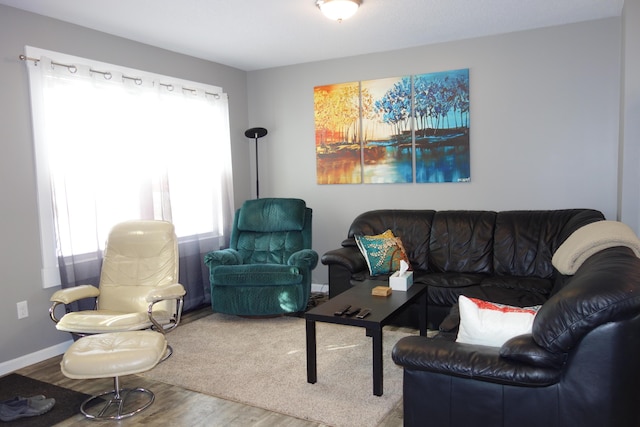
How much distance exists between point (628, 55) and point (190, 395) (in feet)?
12.4

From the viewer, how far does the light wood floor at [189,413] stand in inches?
100.0

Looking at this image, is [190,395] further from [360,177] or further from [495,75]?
[495,75]

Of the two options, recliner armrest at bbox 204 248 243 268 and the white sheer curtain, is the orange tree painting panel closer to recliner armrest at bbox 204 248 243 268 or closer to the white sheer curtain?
the white sheer curtain

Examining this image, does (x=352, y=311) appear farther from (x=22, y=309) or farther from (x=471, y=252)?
(x=22, y=309)

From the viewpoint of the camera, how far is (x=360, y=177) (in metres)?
5.06

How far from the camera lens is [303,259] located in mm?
4262

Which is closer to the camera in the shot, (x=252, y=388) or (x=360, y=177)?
(x=252, y=388)

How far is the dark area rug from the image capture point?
103 inches

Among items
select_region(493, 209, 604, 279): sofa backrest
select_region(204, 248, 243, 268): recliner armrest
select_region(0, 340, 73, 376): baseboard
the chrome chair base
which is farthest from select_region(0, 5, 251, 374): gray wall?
select_region(493, 209, 604, 279): sofa backrest

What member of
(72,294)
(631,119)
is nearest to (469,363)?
(72,294)

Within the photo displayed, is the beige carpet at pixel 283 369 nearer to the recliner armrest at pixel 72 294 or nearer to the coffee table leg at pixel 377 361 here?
the coffee table leg at pixel 377 361

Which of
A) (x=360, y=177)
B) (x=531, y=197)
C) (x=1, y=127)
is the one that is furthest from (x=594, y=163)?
(x=1, y=127)

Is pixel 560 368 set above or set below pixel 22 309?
above

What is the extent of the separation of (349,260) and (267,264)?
2.49 ft
